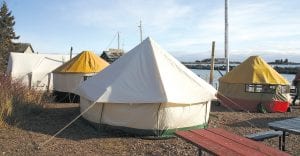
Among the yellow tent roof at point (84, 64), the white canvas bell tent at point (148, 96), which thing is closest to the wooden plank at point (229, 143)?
the white canvas bell tent at point (148, 96)

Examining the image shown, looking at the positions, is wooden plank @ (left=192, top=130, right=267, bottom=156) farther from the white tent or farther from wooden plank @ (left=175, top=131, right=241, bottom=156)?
the white tent

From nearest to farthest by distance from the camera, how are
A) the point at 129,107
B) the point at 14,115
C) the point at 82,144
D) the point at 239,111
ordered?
the point at 82,144 → the point at 129,107 → the point at 14,115 → the point at 239,111

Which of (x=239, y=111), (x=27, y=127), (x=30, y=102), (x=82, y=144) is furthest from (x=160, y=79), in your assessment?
(x=239, y=111)

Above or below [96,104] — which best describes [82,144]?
below

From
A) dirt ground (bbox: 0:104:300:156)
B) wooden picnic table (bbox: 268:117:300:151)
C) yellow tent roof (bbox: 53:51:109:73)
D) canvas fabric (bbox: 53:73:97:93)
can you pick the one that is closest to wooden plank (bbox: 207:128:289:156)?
wooden picnic table (bbox: 268:117:300:151)

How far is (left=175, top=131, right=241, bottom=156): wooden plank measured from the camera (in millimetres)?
5759

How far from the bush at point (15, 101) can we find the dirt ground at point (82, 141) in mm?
294

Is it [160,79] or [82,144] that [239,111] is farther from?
[82,144]

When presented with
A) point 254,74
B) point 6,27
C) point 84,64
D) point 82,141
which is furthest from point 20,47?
point 82,141

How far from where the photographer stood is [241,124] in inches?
506

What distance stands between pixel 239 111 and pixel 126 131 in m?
7.22

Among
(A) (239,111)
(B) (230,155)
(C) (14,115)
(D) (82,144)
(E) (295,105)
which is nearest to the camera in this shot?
(B) (230,155)

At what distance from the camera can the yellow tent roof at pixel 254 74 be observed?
1711 cm

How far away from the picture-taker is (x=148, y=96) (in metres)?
10.4
